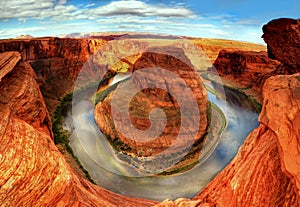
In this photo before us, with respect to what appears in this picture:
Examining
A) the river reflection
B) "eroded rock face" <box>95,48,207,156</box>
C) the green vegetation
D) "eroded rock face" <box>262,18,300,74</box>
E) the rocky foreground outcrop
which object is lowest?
the green vegetation

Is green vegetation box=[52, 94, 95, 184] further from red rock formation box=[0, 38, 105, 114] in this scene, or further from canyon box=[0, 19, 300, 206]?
canyon box=[0, 19, 300, 206]

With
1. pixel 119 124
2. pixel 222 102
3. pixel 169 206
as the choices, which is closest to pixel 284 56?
pixel 169 206

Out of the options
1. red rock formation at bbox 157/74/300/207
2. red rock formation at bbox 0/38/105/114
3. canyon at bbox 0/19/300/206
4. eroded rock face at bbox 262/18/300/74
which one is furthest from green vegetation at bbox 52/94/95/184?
eroded rock face at bbox 262/18/300/74

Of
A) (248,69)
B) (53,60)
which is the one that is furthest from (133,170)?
(248,69)

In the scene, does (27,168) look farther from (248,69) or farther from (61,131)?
(248,69)

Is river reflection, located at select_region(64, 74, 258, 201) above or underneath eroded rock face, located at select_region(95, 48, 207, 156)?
underneath

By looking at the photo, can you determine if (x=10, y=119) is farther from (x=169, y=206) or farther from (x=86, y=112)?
(x=86, y=112)
